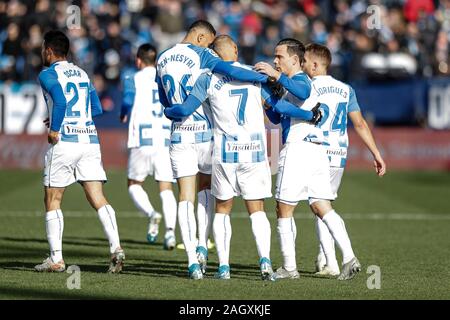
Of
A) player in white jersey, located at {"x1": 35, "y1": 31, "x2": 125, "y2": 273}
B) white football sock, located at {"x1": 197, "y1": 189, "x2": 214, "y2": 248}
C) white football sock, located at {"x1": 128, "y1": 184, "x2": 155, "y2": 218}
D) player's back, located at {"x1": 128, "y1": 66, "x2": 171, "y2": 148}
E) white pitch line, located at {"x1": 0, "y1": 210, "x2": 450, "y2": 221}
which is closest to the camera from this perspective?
player in white jersey, located at {"x1": 35, "y1": 31, "x2": 125, "y2": 273}

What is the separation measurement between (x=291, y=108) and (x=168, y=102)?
4.92ft

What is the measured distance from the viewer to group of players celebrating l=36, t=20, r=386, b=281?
10648mm

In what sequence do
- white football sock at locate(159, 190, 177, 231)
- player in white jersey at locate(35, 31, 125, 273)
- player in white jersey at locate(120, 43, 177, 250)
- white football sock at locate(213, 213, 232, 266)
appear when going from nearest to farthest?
white football sock at locate(213, 213, 232, 266) < player in white jersey at locate(35, 31, 125, 273) < white football sock at locate(159, 190, 177, 231) < player in white jersey at locate(120, 43, 177, 250)

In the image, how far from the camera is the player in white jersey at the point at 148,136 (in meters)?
14.6

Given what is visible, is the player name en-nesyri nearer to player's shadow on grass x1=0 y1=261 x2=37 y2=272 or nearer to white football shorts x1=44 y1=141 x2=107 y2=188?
white football shorts x1=44 y1=141 x2=107 y2=188

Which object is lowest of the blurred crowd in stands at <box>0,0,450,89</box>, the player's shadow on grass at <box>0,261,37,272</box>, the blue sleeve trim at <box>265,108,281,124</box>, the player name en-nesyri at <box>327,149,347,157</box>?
the player's shadow on grass at <box>0,261,37,272</box>

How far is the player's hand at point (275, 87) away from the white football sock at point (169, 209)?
4089mm

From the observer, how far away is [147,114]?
1485cm

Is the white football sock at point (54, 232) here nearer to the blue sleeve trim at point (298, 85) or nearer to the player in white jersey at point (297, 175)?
the player in white jersey at point (297, 175)

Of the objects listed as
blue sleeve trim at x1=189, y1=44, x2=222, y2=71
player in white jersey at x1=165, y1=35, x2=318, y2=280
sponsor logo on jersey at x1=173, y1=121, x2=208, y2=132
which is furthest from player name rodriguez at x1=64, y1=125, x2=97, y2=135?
blue sleeve trim at x1=189, y1=44, x2=222, y2=71

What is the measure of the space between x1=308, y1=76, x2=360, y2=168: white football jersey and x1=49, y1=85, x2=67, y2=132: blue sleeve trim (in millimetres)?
2465

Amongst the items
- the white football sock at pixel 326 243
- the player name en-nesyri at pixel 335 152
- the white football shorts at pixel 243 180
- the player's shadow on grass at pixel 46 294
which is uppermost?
the player name en-nesyri at pixel 335 152

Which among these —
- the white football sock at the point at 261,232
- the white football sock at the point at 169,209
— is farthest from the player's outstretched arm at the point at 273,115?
the white football sock at the point at 169,209
